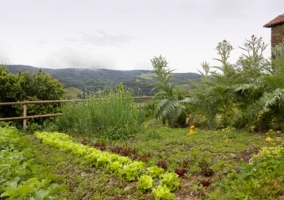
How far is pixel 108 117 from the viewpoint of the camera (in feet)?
20.2

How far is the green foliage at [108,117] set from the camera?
5.89 meters

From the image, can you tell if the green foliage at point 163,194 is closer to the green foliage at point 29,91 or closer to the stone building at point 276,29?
the green foliage at point 29,91

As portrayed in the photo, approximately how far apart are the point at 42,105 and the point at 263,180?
7.95m

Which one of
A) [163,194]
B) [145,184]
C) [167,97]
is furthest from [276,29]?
[163,194]

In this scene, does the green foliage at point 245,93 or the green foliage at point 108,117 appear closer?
the green foliage at point 245,93

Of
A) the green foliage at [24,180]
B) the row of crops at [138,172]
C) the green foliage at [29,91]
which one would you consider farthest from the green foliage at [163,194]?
the green foliage at [29,91]

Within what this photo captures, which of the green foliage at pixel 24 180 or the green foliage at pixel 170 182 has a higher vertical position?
the green foliage at pixel 24 180

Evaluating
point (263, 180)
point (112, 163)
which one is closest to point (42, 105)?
point (112, 163)

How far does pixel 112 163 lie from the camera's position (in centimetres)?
336

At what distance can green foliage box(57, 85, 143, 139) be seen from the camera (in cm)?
589

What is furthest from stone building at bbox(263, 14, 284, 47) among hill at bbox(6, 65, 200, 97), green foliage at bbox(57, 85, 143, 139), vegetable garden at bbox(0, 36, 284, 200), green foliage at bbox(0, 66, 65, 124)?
green foliage at bbox(0, 66, 65, 124)

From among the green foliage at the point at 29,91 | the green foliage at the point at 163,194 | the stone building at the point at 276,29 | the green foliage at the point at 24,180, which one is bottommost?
the green foliage at the point at 163,194

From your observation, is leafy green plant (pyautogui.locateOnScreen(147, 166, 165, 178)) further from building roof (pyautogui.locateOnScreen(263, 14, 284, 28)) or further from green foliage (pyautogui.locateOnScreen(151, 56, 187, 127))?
building roof (pyautogui.locateOnScreen(263, 14, 284, 28))

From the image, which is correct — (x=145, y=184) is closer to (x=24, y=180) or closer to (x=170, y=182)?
(x=170, y=182)
